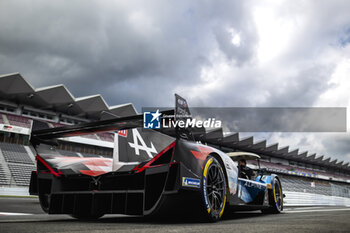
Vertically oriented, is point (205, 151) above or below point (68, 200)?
above

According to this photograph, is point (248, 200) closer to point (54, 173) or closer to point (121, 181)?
point (121, 181)

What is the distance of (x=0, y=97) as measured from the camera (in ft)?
118

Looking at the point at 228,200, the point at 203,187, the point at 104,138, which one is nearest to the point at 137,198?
the point at 203,187

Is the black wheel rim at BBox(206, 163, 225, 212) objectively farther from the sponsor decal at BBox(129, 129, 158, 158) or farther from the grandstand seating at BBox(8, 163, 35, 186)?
the grandstand seating at BBox(8, 163, 35, 186)

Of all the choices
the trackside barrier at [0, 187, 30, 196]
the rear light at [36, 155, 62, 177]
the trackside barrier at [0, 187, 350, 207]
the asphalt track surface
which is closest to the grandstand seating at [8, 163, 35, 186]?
the trackside barrier at [0, 187, 30, 196]

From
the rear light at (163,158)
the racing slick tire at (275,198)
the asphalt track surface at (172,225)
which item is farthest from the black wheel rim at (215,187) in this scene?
the racing slick tire at (275,198)

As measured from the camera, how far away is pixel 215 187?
392 centimetres

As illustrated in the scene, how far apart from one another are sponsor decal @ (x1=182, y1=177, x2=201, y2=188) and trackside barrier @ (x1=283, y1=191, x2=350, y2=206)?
12639 mm

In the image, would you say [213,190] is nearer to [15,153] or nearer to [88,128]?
[88,128]

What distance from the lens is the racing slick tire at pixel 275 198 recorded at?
250 inches

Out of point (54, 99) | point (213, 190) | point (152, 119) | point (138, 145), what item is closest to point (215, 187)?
point (213, 190)

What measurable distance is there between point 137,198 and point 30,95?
38001 millimetres

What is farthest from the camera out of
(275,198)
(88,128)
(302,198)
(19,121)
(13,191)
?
(19,121)

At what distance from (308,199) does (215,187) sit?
16.0 m
